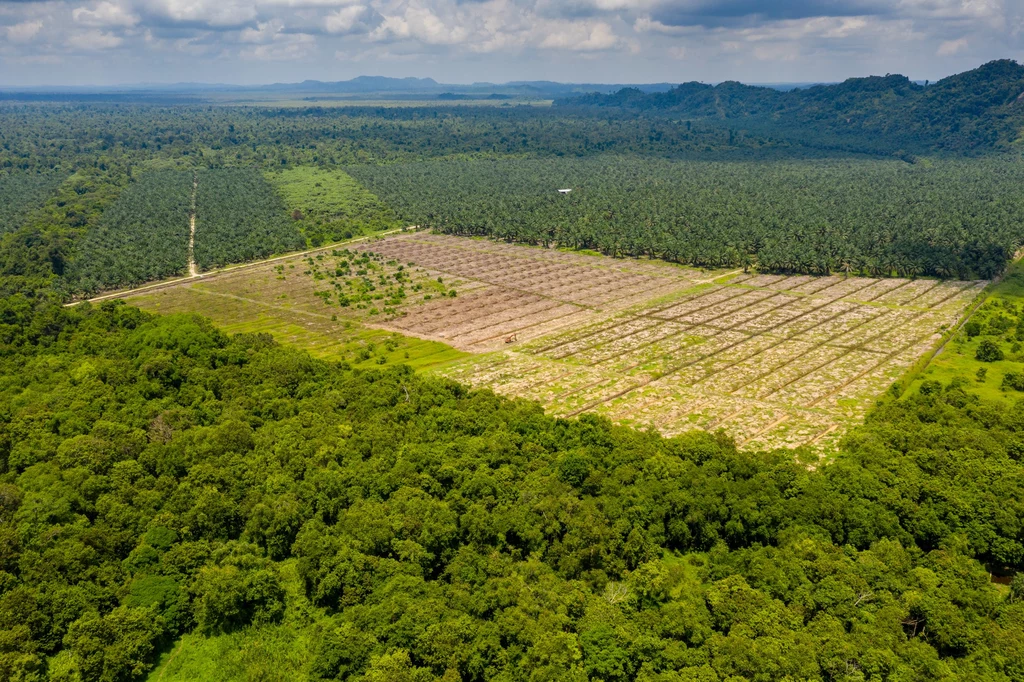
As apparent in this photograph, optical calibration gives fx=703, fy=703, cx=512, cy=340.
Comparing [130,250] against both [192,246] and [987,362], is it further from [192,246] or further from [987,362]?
[987,362]

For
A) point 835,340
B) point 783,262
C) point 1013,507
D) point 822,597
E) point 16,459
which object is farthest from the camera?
point 783,262

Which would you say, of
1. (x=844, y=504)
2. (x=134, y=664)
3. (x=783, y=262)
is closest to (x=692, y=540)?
(x=844, y=504)

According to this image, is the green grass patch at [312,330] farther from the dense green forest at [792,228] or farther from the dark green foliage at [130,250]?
the dense green forest at [792,228]

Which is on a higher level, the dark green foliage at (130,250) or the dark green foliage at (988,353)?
the dark green foliage at (130,250)

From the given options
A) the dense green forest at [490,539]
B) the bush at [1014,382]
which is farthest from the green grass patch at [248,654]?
the bush at [1014,382]

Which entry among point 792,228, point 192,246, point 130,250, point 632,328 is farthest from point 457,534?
point 192,246

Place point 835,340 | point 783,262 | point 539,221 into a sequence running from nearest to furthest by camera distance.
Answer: point 835,340, point 783,262, point 539,221

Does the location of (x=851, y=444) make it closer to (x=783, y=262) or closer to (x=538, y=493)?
(x=538, y=493)
